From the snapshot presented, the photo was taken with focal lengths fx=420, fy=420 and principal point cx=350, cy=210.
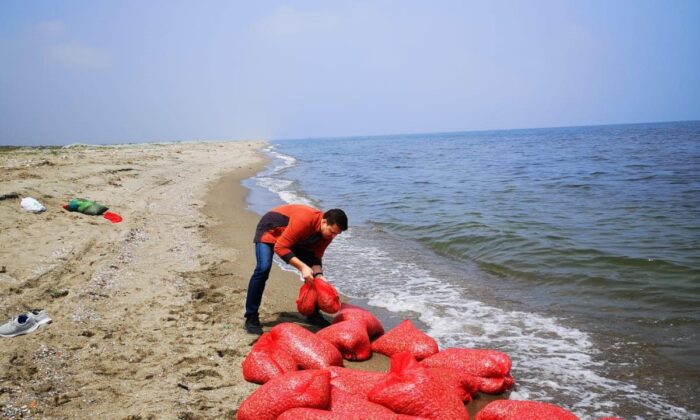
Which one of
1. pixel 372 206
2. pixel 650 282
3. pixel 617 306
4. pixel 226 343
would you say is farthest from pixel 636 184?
pixel 226 343

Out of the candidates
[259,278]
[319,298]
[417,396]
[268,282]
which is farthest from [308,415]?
[268,282]

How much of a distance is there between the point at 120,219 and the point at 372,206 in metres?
7.47

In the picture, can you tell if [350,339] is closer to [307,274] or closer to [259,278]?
[307,274]

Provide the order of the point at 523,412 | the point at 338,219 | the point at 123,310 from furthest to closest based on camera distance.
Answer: the point at 123,310 < the point at 338,219 < the point at 523,412

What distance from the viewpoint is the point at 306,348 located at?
3803 millimetres

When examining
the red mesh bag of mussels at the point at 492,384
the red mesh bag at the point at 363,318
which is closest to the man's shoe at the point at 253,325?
the red mesh bag at the point at 363,318

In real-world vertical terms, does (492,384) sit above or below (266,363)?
below

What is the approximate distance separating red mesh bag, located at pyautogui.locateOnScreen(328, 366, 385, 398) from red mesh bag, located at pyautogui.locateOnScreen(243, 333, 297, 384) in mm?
479

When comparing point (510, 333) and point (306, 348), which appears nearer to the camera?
point (306, 348)

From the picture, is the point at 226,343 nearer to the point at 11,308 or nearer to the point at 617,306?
the point at 11,308

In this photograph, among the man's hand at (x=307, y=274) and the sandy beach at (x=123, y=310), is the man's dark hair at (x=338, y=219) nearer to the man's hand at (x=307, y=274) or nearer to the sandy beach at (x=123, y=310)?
the man's hand at (x=307, y=274)

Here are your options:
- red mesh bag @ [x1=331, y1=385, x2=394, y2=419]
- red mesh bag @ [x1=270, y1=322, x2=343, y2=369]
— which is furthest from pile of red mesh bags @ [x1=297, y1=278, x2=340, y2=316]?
red mesh bag @ [x1=331, y1=385, x2=394, y2=419]

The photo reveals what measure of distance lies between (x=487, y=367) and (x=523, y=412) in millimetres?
711

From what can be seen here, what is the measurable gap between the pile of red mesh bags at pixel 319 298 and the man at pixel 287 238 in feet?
0.36
